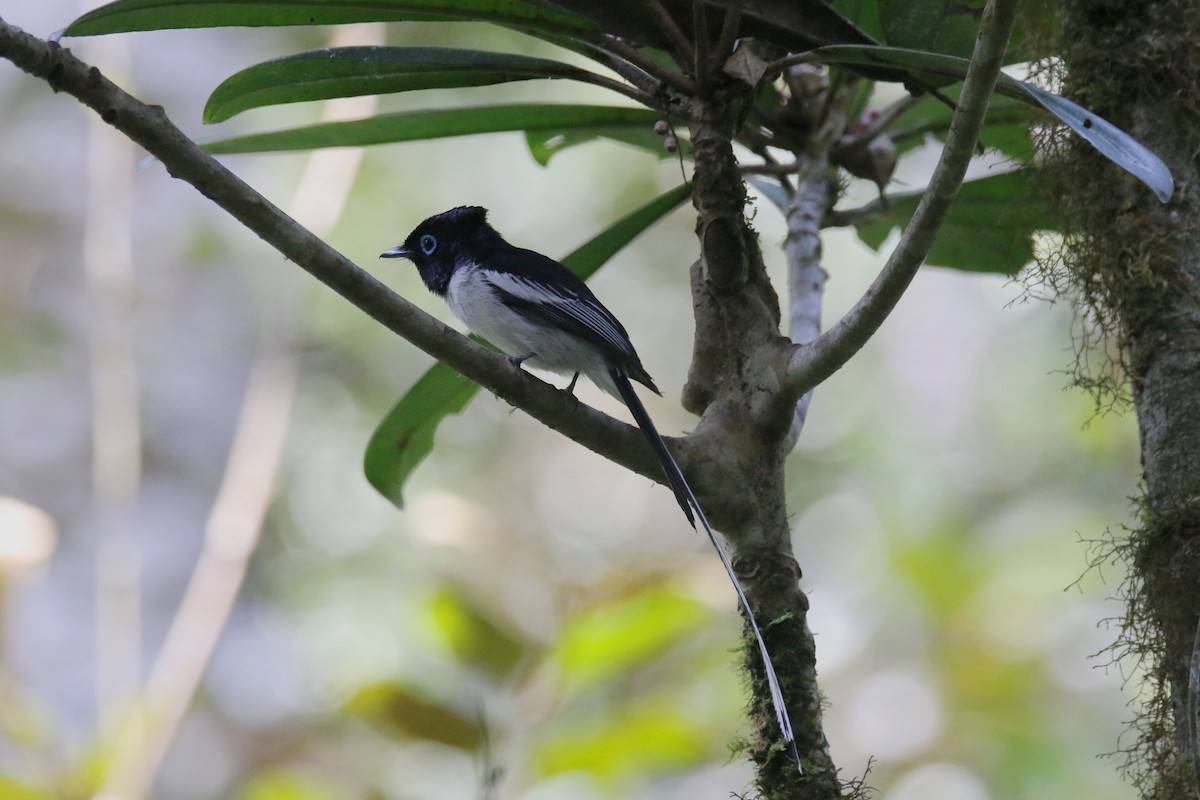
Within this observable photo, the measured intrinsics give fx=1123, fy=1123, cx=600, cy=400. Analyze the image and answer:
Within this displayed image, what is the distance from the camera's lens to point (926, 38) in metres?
2.65

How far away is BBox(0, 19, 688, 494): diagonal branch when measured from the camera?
156cm

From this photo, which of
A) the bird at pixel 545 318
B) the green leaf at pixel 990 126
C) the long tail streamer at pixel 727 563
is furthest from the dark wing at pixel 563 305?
the green leaf at pixel 990 126

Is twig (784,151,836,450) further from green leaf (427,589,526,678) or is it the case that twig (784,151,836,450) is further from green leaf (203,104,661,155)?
green leaf (427,589,526,678)

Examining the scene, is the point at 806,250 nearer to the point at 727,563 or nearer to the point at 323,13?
the point at 727,563

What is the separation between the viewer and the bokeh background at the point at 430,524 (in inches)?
130

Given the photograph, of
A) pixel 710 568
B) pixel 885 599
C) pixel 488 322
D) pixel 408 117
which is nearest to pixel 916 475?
pixel 885 599

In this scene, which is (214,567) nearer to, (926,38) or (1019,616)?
(926,38)

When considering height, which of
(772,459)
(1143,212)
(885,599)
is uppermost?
(885,599)

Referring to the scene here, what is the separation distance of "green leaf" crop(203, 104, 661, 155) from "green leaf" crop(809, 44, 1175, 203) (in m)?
0.73

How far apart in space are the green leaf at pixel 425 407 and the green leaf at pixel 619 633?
2.13 ft

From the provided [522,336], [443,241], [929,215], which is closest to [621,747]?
[522,336]

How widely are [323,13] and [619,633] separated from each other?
175 cm

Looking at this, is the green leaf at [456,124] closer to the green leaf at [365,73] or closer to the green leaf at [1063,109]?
the green leaf at [365,73]

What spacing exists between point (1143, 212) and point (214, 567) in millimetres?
3182
